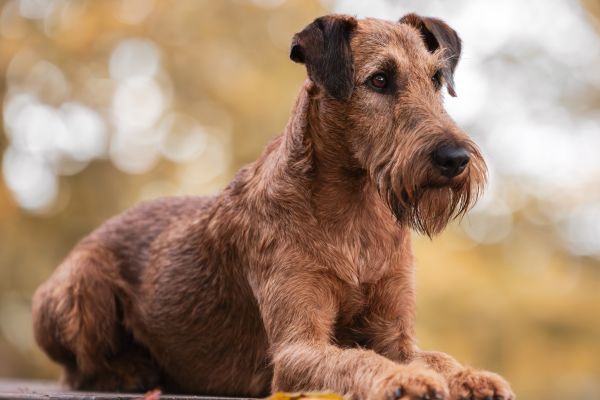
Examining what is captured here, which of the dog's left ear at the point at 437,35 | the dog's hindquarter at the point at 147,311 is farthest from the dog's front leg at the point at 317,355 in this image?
the dog's left ear at the point at 437,35

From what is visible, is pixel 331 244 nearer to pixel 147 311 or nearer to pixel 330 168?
pixel 330 168

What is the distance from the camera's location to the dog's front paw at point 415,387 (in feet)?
8.78

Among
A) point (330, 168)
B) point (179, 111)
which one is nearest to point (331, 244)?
point (330, 168)

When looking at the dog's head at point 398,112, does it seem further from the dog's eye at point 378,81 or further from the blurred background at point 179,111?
the blurred background at point 179,111

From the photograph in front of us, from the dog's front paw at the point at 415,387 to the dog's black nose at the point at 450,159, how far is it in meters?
0.78

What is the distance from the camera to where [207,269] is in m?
4.23

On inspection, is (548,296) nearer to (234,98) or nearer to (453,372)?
(234,98)

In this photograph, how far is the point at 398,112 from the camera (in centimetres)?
331

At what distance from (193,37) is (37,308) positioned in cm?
806

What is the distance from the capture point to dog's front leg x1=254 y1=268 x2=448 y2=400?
2754 millimetres

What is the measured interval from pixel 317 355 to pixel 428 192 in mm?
775

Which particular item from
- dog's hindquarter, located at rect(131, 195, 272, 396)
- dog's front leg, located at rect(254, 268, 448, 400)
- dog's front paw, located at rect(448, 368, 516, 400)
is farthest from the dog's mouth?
dog's hindquarter, located at rect(131, 195, 272, 396)

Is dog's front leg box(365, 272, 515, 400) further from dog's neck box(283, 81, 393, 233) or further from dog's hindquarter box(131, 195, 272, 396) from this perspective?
dog's hindquarter box(131, 195, 272, 396)

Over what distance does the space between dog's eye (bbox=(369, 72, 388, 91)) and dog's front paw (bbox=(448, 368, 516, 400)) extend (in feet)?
4.04
